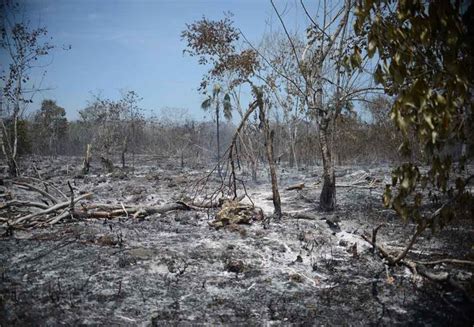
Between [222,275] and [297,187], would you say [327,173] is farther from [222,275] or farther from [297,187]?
[222,275]

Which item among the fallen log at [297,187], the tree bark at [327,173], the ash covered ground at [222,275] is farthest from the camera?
the fallen log at [297,187]

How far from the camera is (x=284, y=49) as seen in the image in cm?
1596

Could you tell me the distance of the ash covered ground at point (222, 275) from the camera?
3242mm

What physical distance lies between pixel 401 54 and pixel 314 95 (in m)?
5.61

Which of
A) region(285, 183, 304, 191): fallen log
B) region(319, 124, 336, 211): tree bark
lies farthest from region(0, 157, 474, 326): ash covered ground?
region(285, 183, 304, 191): fallen log

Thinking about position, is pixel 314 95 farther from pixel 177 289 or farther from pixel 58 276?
pixel 58 276

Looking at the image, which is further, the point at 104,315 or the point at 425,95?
the point at 104,315

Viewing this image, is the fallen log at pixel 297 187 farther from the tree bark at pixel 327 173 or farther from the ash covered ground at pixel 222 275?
the ash covered ground at pixel 222 275

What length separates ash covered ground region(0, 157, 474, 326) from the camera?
3242 mm

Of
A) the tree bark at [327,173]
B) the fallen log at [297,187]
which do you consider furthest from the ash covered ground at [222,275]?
the fallen log at [297,187]

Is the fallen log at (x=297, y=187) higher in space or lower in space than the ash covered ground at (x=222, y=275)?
higher

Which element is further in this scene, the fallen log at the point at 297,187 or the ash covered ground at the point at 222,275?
the fallen log at the point at 297,187

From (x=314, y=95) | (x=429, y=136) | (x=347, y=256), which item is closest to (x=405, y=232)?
(x=347, y=256)

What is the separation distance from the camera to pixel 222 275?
4.19m
